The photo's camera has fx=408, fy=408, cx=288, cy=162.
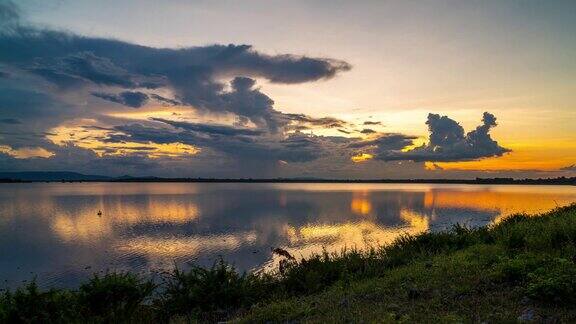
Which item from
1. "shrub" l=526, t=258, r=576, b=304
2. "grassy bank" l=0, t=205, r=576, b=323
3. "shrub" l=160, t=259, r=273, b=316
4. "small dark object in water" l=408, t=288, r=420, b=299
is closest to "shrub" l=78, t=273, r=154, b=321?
"grassy bank" l=0, t=205, r=576, b=323

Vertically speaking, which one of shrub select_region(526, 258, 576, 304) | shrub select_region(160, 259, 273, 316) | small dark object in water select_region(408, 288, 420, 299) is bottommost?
shrub select_region(160, 259, 273, 316)

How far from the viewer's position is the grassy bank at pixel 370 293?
8789mm

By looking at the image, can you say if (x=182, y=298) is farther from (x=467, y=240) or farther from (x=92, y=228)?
(x=92, y=228)

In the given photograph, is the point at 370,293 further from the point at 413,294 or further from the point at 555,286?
the point at 555,286

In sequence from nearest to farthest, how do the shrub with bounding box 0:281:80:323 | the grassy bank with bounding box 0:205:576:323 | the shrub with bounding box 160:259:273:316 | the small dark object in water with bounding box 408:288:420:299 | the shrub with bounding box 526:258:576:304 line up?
the shrub with bounding box 526:258:576:304 → the grassy bank with bounding box 0:205:576:323 → the small dark object in water with bounding box 408:288:420:299 → the shrub with bounding box 0:281:80:323 → the shrub with bounding box 160:259:273:316

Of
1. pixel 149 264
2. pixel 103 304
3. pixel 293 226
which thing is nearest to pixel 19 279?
pixel 149 264

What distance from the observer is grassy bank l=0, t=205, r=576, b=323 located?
346 inches

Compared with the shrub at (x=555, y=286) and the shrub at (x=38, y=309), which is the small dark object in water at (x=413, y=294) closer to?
the shrub at (x=555, y=286)

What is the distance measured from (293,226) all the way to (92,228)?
27937 mm

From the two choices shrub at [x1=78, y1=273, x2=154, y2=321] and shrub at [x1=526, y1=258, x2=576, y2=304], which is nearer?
shrub at [x1=526, y1=258, x2=576, y2=304]

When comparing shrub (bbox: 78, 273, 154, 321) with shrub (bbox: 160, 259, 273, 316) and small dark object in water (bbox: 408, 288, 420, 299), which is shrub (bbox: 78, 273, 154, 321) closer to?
shrub (bbox: 160, 259, 273, 316)

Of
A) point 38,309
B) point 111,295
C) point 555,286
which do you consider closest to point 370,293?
point 555,286

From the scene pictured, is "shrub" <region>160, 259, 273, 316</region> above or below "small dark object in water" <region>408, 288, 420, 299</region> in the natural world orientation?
below

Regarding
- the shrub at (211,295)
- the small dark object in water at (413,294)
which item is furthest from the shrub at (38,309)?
the small dark object in water at (413,294)
